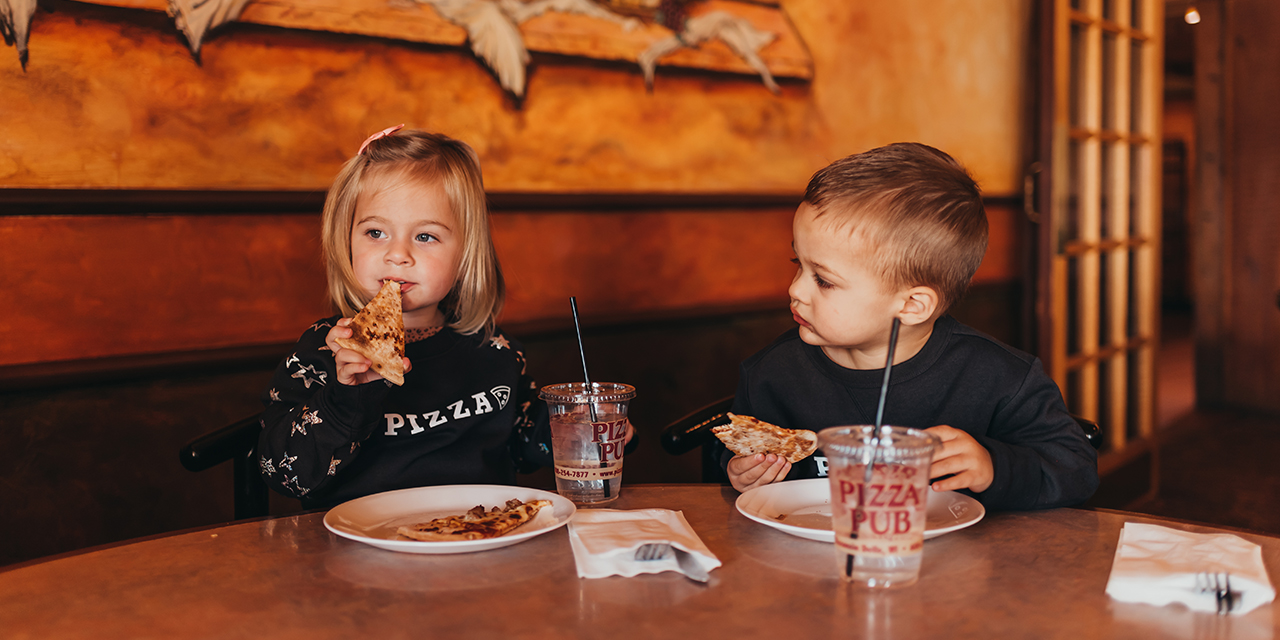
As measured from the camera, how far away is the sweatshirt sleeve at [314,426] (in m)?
1.21

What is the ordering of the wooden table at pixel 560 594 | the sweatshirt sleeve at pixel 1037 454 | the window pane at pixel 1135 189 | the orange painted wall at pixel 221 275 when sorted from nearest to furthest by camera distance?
the wooden table at pixel 560 594 < the sweatshirt sleeve at pixel 1037 454 < the orange painted wall at pixel 221 275 < the window pane at pixel 1135 189

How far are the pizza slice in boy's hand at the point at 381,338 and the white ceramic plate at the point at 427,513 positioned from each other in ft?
0.47

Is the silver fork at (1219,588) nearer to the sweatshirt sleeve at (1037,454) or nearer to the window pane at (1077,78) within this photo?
the sweatshirt sleeve at (1037,454)

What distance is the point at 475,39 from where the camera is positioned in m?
2.24

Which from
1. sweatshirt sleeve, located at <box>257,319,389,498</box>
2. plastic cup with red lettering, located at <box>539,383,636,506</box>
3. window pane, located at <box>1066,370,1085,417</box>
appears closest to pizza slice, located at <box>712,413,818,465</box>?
plastic cup with red lettering, located at <box>539,383,636,506</box>

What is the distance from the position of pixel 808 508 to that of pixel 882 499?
31cm

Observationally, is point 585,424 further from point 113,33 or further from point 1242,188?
point 1242,188

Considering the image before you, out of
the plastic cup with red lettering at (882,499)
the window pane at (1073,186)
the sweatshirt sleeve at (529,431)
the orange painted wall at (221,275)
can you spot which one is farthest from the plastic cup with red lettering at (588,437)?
the window pane at (1073,186)

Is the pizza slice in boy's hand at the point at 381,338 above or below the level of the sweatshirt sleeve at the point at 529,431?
above

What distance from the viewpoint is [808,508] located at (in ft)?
3.56

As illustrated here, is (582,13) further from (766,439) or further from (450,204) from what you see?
(766,439)

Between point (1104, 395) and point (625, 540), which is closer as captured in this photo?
point (625, 540)

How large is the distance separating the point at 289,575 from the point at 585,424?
37cm

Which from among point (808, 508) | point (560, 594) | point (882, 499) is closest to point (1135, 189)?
point (808, 508)
